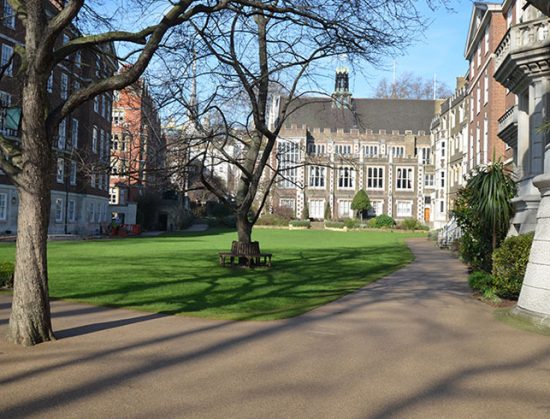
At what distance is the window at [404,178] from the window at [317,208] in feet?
38.0

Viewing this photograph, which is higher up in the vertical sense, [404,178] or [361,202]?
[404,178]

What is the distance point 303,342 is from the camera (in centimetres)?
755

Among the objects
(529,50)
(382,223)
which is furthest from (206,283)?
(382,223)

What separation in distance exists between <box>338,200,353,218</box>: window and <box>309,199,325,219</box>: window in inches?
98.5

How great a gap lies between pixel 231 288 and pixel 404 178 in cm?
6996

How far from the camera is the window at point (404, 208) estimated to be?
258ft

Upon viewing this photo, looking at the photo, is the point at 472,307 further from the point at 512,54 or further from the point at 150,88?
the point at 150,88

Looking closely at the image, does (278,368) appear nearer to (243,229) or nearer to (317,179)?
(243,229)

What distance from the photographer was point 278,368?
6.17m

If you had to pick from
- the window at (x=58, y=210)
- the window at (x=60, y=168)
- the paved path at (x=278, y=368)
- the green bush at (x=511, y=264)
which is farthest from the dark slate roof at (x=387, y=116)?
the paved path at (x=278, y=368)

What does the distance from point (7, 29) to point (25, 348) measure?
1284 inches

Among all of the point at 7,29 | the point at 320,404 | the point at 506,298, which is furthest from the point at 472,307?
the point at 7,29

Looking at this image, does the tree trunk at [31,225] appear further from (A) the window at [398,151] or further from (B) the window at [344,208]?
(A) the window at [398,151]

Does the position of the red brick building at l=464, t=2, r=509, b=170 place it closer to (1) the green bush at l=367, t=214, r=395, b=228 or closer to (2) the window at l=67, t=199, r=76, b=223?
(1) the green bush at l=367, t=214, r=395, b=228
